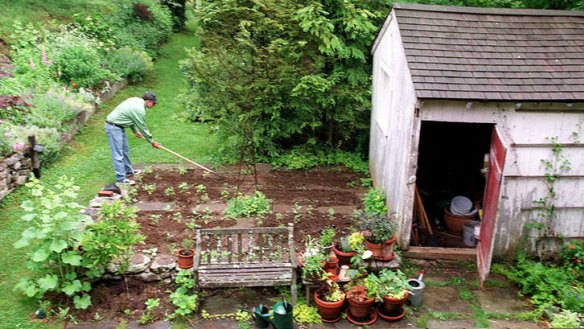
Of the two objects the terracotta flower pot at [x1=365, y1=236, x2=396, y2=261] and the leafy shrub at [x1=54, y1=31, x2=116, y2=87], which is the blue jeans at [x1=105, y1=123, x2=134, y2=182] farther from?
the terracotta flower pot at [x1=365, y1=236, x2=396, y2=261]

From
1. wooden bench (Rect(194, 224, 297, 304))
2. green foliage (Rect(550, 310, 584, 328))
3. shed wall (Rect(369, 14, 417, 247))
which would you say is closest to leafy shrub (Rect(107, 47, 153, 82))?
shed wall (Rect(369, 14, 417, 247))

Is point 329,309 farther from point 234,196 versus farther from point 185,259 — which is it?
point 234,196

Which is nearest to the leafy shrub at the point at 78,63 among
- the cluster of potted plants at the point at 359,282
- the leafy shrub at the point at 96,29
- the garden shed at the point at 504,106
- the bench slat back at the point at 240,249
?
the leafy shrub at the point at 96,29

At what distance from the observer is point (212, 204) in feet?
28.0

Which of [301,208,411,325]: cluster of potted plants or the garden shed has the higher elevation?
the garden shed

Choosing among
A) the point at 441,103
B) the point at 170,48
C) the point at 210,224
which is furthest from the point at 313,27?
the point at 170,48

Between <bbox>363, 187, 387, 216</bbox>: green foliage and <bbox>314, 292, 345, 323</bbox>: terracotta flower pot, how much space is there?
2.20 meters

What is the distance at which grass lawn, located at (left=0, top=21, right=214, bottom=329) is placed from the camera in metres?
6.21

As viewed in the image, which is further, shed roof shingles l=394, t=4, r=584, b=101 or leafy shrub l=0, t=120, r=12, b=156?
leafy shrub l=0, t=120, r=12, b=156

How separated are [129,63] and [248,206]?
8258 mm

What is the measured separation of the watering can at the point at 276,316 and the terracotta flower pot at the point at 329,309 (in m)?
0.33

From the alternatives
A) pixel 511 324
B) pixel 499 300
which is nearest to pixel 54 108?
pixel 499 300

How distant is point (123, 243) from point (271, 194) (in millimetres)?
3279

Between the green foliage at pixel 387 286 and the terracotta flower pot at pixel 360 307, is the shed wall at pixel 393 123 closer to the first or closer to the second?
the green foliage at pixel 387 286
